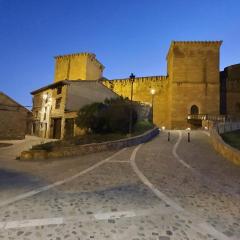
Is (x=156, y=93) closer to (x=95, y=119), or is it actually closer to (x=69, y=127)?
(x=69, y=127)

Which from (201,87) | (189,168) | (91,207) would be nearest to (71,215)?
(91,207)

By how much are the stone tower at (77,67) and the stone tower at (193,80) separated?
19.5 metres

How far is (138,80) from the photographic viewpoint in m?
47.4

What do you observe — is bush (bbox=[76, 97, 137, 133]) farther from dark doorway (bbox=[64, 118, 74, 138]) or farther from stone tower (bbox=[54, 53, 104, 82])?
stone tower (bbox=[54, 53, 104, 82])

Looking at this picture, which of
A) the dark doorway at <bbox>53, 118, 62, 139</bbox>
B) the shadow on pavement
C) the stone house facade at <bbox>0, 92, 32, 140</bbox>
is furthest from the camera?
the dark doorway at <bbox>53, 118, 62, 139</bbox>

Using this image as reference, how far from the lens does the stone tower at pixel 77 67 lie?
5366 cm

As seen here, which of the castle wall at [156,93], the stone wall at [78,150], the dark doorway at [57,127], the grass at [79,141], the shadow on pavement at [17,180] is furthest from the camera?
the castle wall at [156,93]

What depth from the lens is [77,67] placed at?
178ft

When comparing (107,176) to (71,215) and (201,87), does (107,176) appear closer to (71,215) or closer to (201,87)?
(71,215)

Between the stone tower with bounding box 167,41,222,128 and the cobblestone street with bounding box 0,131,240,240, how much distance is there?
31.6 metres

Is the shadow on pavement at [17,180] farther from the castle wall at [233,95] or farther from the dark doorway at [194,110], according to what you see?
the castle wall at [233,95]

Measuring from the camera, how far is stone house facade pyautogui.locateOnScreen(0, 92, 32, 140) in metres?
26.0

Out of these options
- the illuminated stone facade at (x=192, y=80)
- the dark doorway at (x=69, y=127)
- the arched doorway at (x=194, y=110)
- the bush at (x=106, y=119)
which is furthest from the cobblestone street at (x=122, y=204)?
the arched doorway at (x=194, y=110)

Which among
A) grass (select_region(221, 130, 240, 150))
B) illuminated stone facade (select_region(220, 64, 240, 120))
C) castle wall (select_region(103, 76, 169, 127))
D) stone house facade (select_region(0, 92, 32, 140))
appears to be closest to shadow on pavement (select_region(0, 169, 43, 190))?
grass (select_region(221, 130, 240, 150))
